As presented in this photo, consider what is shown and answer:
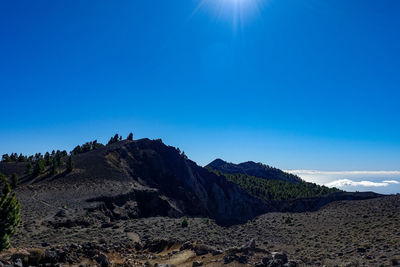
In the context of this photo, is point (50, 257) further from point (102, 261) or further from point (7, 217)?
point (7, 217)

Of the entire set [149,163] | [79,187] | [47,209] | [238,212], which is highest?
[149,163]

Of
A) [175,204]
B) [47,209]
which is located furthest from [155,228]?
[175,204]

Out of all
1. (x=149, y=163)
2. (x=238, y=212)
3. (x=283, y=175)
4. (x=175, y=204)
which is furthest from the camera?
(x=283, y=175)

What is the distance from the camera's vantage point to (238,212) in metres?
97.1

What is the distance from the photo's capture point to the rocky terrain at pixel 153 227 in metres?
21.8

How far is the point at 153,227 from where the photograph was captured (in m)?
39.2

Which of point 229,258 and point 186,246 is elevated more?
point 229,258

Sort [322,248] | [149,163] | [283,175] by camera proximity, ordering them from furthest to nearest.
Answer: [283,175], [149,163], [322,248]

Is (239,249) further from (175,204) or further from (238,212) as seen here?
(238,212)

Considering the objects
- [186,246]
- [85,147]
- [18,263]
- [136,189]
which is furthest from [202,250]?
[85,147]

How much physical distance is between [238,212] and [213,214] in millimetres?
13243

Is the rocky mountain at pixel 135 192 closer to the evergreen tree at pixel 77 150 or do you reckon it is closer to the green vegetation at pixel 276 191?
the green vegetation at pixel 276 191

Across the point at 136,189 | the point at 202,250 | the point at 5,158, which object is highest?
the point at 5,158

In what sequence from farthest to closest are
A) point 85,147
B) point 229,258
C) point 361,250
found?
1. point 85,147
2. point 361,250
3. point 229,258
